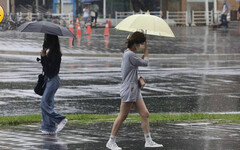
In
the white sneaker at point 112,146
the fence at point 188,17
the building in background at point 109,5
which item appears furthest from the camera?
the building in background at point 109,5

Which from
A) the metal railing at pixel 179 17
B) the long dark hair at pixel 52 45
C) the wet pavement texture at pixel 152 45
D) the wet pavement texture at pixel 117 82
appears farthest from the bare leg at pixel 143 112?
the metal railing at pixel 179 17

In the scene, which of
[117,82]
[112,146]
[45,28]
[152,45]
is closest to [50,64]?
[45,28]

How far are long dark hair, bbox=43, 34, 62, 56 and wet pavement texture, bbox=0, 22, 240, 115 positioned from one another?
326 centimetres

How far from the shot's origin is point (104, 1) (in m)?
62.7

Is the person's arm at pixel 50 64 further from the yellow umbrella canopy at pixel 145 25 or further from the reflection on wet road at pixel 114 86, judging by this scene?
the reflection on wet road at pixel 114 86

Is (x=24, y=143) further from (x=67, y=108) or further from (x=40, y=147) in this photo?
(x=67, y=108)

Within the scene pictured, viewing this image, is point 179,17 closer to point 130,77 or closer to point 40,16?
point 40,16

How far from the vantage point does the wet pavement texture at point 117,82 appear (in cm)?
1524

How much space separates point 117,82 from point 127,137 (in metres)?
9.30

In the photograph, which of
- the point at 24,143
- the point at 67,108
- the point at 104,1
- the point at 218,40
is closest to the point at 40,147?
the point at 24,143

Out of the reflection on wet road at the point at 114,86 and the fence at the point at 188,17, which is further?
the fence at the point at 188,17

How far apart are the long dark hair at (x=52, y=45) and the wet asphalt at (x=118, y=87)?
1261 millimetres

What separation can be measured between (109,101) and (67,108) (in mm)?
1482

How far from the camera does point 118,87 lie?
1859 cm
